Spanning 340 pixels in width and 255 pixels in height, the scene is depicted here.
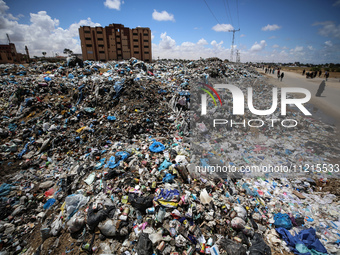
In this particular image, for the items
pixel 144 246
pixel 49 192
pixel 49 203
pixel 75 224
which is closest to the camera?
pixel 144 246

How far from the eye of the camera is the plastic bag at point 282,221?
2686mm

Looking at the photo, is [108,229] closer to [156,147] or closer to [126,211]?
[126,211]

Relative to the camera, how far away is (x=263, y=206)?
121 inches

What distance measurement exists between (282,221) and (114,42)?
34968mm

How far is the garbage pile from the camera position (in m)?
2.46

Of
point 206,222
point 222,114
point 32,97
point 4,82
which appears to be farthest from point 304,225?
point 4,82

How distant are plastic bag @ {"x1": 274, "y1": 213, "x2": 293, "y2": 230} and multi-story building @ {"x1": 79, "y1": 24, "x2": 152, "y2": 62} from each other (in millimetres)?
33707

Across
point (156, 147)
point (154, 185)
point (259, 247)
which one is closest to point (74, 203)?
point (154, 185)

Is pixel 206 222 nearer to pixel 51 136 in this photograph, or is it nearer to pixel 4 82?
pixel 51 136

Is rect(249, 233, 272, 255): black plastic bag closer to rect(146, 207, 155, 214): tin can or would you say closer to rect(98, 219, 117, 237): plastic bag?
rect(146, 207, 155, 214): tin can

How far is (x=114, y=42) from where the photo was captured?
29.3 metres

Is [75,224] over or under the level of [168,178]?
under

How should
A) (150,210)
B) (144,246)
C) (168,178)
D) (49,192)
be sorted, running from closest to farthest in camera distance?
(144,246) → (150,210) → (168,178) → (49,192)

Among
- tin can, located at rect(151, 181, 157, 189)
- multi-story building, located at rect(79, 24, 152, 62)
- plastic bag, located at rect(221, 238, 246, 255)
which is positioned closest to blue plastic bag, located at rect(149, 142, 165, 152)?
tin can, located at rect(151, 181, 157, 189)
